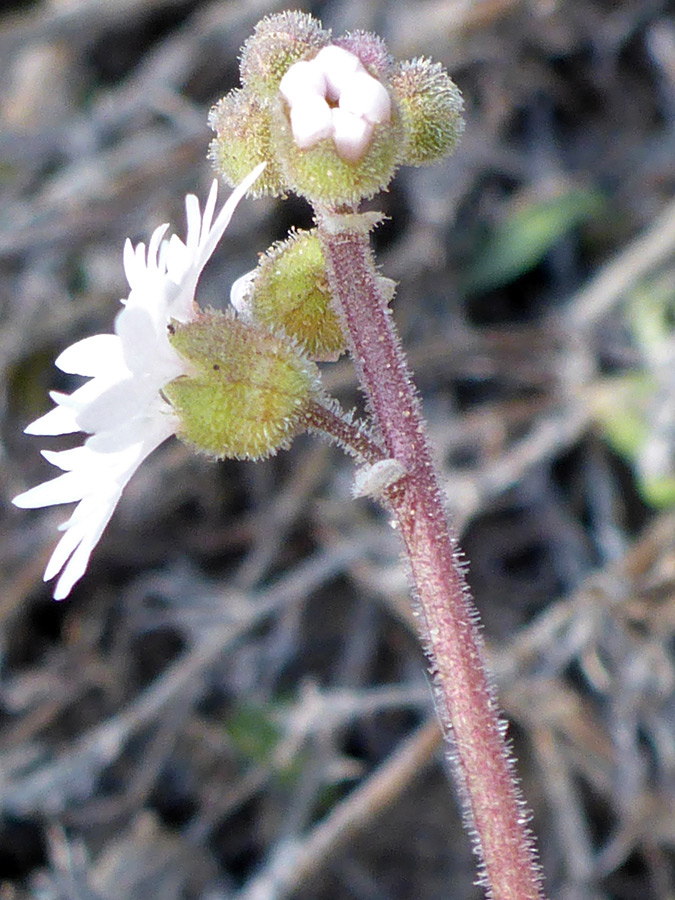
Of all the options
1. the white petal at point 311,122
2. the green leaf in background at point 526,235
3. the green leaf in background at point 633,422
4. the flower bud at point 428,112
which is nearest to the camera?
the white petal at point 311,122

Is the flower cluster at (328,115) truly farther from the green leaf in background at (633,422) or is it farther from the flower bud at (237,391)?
the green leaf in background at (633,422)

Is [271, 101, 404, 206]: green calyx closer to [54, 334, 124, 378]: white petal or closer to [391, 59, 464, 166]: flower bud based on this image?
[391, 59, 464, 166]: flower bud

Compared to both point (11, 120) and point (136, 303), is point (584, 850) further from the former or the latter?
point (11, 120)

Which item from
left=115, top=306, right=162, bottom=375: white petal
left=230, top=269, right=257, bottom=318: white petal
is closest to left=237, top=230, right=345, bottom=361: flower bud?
left=230, top=269, right=257, bottom=318: white petal

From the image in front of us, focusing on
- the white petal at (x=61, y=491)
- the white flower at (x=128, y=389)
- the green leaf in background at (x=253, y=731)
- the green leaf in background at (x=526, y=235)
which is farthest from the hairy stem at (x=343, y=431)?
the green leaf in background at (x=526, y=235)

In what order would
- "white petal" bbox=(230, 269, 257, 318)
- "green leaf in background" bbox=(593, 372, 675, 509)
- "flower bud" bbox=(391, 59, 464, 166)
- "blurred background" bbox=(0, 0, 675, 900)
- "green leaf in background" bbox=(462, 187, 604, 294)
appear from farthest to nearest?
"green leaf in background" bbox=(462, 187, 604, 294) → "green leaf in background" bbox=(593, 372, 675, 509) → "blurred background" bbox=(0, 0, 675, 900) → "white petal" bbox=(230, 269, 257, 318) → "flower bud" bbox=(391, 59, 464, 166)

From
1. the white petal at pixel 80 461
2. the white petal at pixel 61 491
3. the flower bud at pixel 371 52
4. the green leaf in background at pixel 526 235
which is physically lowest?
the white petal at pixel 61 491
